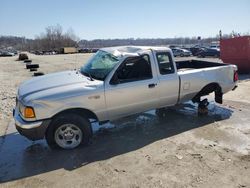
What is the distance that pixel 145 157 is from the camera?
5121 mm

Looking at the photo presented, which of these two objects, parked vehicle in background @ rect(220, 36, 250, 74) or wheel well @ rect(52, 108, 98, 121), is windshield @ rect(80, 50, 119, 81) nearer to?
wheel well @ rect(52, 108, 98, 121)

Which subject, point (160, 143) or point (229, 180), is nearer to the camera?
point (229, 180)

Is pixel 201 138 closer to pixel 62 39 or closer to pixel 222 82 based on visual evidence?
pixel 222 82

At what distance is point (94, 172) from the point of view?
4641 millimetres

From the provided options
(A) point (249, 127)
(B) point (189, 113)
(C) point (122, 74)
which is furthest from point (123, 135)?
(A) point (249, 127)

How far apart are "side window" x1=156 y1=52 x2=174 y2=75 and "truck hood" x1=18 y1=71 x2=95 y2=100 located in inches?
64.2

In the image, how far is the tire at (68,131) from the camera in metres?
5.29

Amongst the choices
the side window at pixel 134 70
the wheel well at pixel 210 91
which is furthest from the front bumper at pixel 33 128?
the wheel well at pixel 210 91

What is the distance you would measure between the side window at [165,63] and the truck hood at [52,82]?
5.35 ft

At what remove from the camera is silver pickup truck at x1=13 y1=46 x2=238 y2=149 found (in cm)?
518

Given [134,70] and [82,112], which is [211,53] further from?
[82,112]

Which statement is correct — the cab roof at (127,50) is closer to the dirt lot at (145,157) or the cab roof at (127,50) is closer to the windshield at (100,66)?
the windshield at (100,66)

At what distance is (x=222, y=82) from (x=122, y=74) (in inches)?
124

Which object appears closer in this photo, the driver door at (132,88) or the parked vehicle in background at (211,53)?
the driver door at (132,88)
